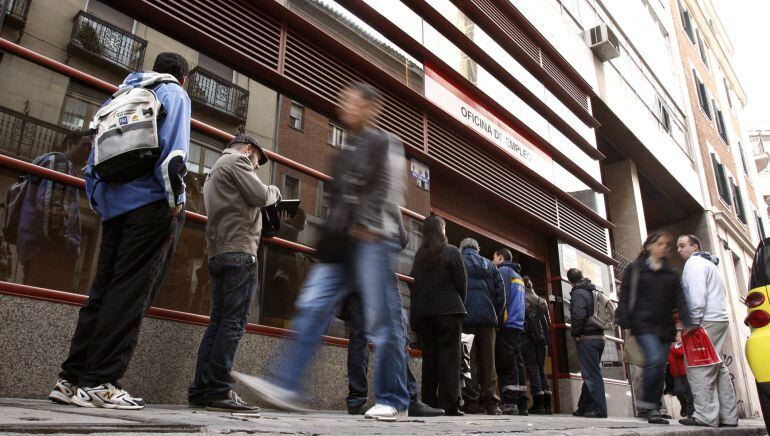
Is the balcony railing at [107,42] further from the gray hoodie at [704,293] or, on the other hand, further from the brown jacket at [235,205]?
the gray hoodie at [704,293]

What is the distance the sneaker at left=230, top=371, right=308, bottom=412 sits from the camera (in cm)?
281

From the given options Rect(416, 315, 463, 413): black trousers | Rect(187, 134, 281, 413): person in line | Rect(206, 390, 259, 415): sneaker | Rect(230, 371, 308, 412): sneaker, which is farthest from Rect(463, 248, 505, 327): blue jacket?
Rect(230, 371, 308, 412): sneaker

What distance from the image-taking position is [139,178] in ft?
10.2

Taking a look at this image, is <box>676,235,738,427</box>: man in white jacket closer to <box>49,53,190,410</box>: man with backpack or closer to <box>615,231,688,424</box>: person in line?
<box>615,231,688,424</box>: person in line

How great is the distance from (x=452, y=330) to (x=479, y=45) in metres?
6.24

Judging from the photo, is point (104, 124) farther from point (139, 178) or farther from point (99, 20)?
point (99, 20)

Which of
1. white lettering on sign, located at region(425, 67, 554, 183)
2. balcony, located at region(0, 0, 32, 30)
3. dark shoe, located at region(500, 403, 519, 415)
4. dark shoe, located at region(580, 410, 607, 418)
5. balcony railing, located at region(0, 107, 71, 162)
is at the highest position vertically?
white lettering on sign, located at region(425, 67, 554, 183)

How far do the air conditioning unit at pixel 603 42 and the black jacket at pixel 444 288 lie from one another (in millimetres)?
10442

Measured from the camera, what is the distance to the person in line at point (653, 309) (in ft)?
16.0

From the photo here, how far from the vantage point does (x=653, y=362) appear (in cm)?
482

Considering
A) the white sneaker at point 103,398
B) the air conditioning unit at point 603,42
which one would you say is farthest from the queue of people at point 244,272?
the air conditioning unit at point 603,42

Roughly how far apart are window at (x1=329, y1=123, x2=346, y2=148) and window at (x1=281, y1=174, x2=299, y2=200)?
831mm

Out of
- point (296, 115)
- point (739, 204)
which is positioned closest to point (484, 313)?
point (296, 115)

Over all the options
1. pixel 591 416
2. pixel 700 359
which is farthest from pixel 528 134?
pixel 700 359
